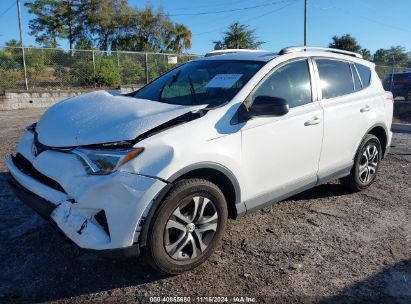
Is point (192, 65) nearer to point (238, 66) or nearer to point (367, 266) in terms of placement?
point (238, 66)

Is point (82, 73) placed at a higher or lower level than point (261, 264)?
higher

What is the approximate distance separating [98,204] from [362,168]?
11.6ft

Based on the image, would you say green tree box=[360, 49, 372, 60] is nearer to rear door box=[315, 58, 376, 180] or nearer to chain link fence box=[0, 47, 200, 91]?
chain link fence box=[0, 47, 200, 91]

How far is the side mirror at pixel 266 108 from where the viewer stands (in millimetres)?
3018

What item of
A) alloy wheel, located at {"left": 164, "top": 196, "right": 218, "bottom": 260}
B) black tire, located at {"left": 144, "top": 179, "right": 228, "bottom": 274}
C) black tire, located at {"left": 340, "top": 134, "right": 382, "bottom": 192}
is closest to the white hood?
black tire, located at {"left": 144, "top": 179, "right": 228, "bottom": 274}

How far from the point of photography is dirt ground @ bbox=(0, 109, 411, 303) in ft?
8.87

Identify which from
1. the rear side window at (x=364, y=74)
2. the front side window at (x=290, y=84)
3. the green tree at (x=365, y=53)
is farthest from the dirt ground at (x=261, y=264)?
the green tree at (x=365, y=53)

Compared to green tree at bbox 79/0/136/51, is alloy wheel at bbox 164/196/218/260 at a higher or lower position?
lower

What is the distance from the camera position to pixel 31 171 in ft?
9.96

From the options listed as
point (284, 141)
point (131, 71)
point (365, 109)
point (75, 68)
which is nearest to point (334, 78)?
point (365, 109)

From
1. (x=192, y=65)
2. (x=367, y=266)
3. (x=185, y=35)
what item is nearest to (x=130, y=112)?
(x=192, y=65)

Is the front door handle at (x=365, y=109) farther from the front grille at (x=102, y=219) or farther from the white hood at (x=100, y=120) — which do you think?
the front grille at (x=102, y=219)

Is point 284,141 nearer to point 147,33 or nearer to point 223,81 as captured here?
point 223,81

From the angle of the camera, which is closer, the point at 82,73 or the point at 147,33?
the point at 82,73
